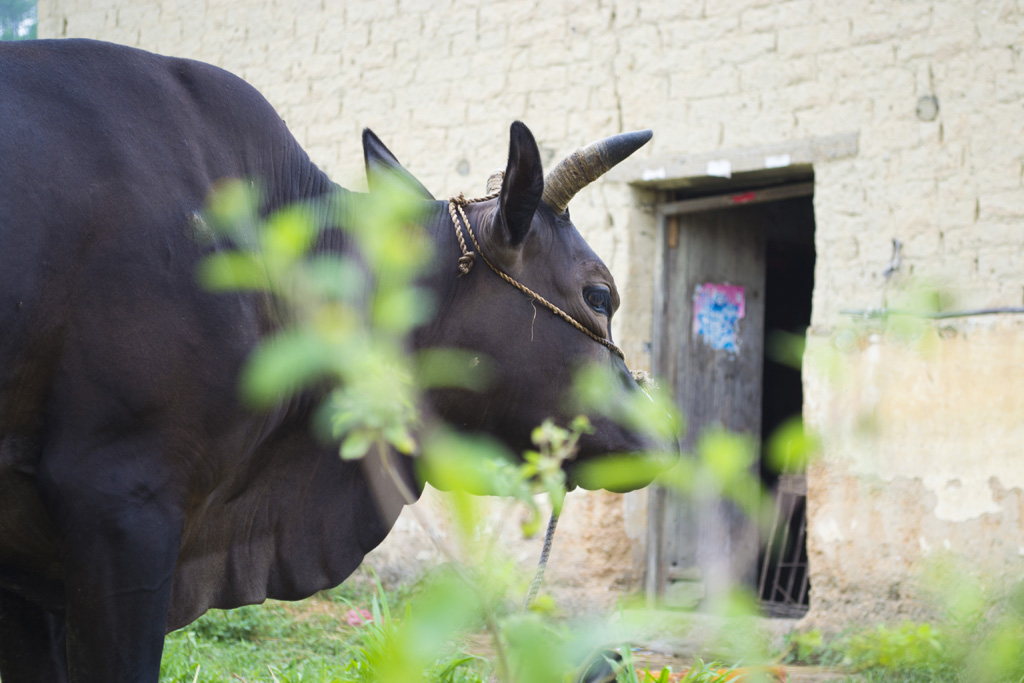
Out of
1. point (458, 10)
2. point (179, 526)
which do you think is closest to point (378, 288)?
point (179, 526)

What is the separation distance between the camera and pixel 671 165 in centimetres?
578

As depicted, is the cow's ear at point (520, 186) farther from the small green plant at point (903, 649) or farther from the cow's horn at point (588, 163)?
the small green plant at point (903, 649)

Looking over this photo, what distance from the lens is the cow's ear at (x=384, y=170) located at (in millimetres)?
2834

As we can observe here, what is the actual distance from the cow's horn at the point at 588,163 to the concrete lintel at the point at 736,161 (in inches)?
114

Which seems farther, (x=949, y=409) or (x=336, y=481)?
(x=949, y=409)

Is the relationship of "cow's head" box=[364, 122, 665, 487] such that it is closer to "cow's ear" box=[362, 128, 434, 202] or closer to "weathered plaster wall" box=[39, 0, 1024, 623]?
"cow's ear" box=[362, 128, 434, 202]

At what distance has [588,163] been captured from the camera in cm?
266

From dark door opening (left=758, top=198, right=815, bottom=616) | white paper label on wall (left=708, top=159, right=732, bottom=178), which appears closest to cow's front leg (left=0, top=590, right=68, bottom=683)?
white paper label on wall (left=708, top=159, right=732, bottom=178)

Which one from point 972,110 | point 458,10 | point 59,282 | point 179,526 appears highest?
point 458,10

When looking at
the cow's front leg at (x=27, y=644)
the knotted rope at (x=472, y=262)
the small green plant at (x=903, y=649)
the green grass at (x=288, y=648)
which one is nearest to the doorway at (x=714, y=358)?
the small green plant at (x=903, y=649)

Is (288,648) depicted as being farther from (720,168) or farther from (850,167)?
(850,167)

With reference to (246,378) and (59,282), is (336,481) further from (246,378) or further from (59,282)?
(59,282)

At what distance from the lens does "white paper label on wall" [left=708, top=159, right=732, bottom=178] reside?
18.3 feet

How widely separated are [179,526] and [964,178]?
4.17 metres
